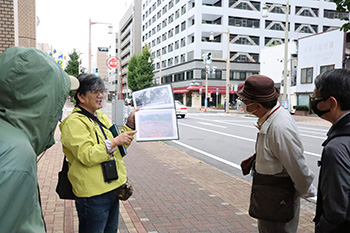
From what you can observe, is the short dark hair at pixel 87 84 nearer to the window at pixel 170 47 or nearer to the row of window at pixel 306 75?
the row of window at pixel 306 75

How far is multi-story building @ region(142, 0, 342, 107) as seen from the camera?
174 ft

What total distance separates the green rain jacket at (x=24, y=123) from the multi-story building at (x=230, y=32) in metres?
49.4

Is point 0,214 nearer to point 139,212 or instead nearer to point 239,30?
point 139,212

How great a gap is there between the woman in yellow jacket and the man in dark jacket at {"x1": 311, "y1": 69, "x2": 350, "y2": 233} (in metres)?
1.41

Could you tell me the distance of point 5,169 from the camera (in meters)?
0.95

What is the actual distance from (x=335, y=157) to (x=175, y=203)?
11.6 feet

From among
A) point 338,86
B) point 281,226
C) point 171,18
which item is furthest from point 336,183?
point 171,18

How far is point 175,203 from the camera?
5.02m

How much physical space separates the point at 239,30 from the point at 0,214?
56264 millimetres

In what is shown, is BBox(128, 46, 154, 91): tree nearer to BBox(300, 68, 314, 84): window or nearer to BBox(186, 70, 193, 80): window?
BBox(186, 70, 193, 80): window

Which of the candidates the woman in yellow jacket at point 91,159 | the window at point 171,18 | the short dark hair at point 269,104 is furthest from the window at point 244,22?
the woman in yellow jacket at point 91,159

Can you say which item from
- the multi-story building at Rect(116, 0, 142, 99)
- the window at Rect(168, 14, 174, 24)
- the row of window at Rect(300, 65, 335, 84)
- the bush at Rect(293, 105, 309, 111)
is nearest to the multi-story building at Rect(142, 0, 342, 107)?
the window at Rect(168, 14, 174, 24)

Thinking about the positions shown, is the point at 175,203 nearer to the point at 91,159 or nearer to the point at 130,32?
the point at 91,159

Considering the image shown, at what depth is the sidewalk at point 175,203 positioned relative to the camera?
4102mm
